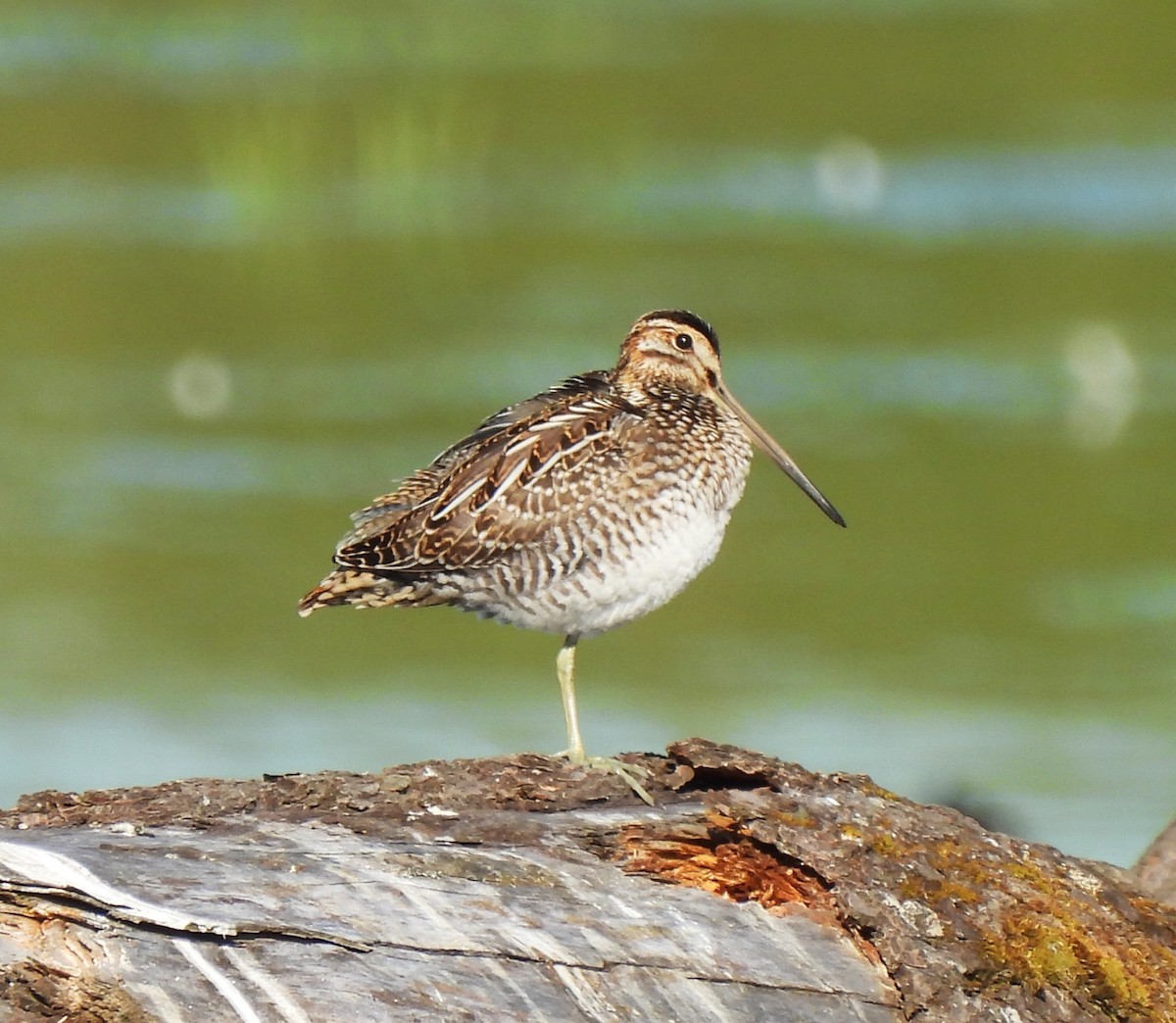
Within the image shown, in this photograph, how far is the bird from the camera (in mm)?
5703

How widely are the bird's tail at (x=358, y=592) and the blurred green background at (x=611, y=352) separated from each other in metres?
1.65

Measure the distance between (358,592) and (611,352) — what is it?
4.62m

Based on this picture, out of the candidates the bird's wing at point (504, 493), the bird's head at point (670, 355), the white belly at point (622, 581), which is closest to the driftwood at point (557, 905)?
the white belly at point (622, 581)

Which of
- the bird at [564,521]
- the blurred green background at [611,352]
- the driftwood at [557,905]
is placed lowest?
the driftwood at [557,905]

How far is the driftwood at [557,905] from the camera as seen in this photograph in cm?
378

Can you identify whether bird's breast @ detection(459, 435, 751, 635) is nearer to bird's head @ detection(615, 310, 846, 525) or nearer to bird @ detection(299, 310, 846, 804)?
bird @ detection(299, 310, 846, 804)

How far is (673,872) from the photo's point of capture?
4414 mm

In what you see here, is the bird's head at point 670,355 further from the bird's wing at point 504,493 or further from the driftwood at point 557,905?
the driftwood at point 557,905

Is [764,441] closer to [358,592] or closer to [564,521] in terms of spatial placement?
[564,521]

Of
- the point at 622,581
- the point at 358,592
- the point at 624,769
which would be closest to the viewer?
the point at 624,769

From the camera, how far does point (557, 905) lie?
4184 mm

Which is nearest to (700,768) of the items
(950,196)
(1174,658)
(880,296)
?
(1174,658)

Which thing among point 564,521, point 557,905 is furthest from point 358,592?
point 557,905

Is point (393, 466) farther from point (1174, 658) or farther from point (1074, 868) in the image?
point (1074, 868)
